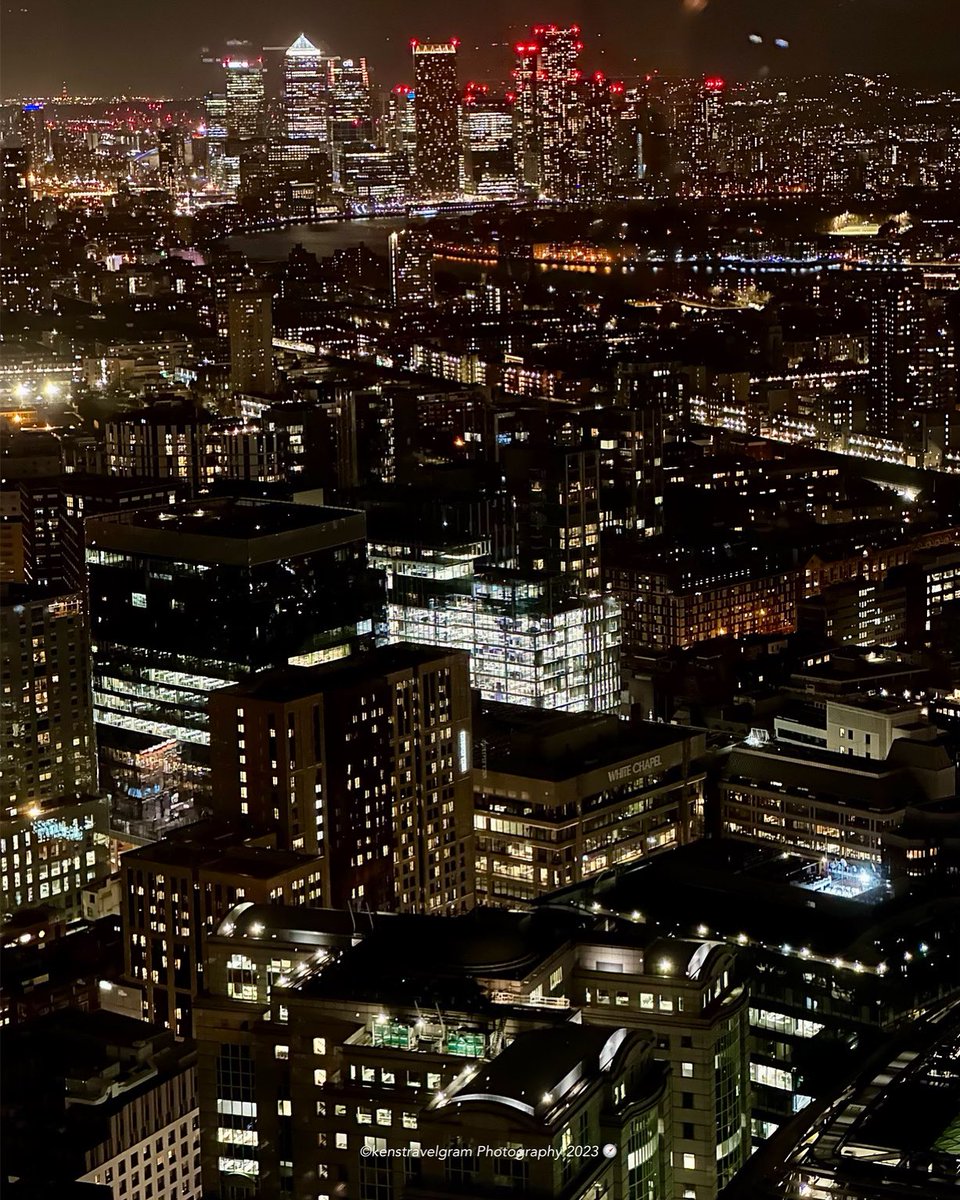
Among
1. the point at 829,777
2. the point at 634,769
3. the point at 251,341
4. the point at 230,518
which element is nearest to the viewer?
the point at 634,769

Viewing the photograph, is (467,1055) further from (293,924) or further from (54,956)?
(54,956)

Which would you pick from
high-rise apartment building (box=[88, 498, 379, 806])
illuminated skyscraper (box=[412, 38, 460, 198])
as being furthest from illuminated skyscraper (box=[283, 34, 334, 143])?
high-rise apartment building (box=[88, 498, 379, 806])

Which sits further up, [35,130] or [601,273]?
[35,130]

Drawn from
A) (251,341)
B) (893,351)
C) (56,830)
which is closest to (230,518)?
(56,830)

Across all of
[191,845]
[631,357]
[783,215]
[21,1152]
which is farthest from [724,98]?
[21,1152]

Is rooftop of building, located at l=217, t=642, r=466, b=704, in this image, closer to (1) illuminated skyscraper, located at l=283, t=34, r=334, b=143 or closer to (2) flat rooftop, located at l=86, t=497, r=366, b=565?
(2) flat rooftop, located at l=86, t=497, r=366, b=565

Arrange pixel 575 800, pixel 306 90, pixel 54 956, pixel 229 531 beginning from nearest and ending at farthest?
1. pixel 54 956
2. pixel 575 800
3. pixel 229 531
4. pixel 306 90

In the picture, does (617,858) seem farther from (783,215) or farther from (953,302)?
(783,215)
